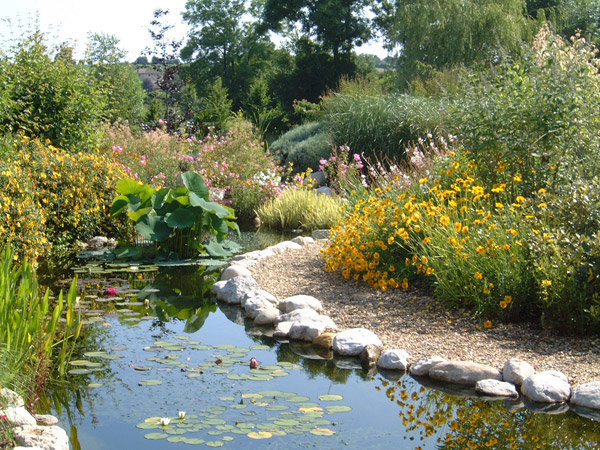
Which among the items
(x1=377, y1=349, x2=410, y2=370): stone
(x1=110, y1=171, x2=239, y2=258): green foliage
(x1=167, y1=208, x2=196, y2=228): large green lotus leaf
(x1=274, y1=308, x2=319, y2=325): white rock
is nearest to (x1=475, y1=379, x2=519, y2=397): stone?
(x1=377, y1=349, x2=410, y2=370): stone

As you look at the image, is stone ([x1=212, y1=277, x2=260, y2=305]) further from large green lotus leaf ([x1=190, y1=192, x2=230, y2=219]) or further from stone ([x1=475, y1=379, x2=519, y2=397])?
stone ([x1=475, y1=379, x2=519, y2=397])

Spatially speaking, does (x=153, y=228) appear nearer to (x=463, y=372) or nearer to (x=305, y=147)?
(x=463, y=372)

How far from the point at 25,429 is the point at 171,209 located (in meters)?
4.65

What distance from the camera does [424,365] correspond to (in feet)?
14.4

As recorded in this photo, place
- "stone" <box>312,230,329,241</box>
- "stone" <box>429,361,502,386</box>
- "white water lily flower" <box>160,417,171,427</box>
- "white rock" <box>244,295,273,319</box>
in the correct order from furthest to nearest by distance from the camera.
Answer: "stone" <box>312,230,329,241</box>, "white rock" <box>244,295,273,319</box>, "stone" <box>429,361,502,386</box>, "white water lily flower" <box>160,417,171,427</box>

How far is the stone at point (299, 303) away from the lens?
5691mm

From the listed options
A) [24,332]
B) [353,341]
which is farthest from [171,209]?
[24,332]

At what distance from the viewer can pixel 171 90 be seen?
58.0 ft

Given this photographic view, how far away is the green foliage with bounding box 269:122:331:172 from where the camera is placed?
15148 millimetres

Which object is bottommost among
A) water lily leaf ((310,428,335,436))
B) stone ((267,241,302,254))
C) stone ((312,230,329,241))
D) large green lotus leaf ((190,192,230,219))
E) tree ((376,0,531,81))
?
water lily leaf ((310,428,335,436))

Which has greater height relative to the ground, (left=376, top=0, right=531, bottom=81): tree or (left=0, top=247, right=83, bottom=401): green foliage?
(left=376, top=0, right=531, bottom=81): tree

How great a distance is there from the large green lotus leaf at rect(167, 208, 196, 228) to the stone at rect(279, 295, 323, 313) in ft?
6.58

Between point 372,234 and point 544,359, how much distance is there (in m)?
2.42

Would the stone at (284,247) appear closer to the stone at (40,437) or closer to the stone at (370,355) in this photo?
the stone at (370,355)
